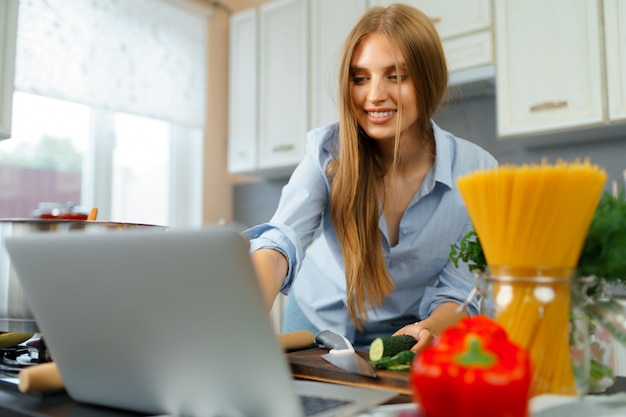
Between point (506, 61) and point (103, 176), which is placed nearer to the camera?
point (506, 61)

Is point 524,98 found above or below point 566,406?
above

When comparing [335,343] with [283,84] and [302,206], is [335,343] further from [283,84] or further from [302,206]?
[283,84]

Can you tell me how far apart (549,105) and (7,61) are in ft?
6.76

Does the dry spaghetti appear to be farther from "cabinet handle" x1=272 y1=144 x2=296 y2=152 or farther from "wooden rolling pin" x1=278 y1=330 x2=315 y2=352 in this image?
"cabinet handle" x1=272 y1=144 x2=296 y2=152

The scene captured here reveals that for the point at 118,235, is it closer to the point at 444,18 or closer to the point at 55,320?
the point at 55,320

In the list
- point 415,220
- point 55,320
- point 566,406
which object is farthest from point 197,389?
point 415,220

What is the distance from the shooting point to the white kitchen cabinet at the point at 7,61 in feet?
7.03

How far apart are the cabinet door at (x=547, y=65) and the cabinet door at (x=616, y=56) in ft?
0.11

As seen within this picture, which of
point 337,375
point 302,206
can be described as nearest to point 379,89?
point 302,206

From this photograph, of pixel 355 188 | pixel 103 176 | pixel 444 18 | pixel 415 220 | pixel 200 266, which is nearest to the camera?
pixel 200 266

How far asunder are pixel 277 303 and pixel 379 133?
74.8 inches

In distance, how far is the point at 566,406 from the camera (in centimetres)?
53

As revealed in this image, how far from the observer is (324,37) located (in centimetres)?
293

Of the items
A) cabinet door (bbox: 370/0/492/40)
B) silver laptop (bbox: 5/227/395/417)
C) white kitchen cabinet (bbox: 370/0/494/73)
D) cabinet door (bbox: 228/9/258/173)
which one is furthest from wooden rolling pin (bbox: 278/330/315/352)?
cabinet door (bbox: 228/9/258/173)
